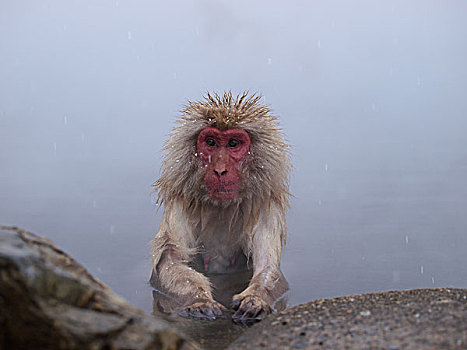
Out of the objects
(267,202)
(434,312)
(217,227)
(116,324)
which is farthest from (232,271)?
(116,324)

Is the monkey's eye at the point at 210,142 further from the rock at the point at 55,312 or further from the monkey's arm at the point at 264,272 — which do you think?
the rock at the point at 55,312

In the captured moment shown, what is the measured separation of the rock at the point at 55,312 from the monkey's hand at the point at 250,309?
168 cm

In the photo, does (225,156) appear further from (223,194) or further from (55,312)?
(55,312)

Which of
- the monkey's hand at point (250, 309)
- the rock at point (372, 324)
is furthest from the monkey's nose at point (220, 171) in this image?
the rock at point (372, 324)

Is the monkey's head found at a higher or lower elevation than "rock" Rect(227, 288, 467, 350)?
higher

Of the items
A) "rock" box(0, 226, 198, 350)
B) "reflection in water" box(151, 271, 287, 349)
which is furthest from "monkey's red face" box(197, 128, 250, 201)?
"rock" box(0, 226, 198, 350)

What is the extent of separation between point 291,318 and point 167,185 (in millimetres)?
2198

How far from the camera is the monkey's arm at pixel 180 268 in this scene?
12.7 feet

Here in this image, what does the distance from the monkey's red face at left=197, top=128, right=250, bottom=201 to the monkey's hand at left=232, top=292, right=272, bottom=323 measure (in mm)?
899

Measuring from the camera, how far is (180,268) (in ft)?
14.6

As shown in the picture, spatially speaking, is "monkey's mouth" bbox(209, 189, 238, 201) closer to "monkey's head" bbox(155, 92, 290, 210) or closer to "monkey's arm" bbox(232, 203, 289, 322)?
"monkey's head" bbox(155, 92, 290, 210)

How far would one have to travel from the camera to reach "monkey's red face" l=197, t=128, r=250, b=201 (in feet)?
14.1

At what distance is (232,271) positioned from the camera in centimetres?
503

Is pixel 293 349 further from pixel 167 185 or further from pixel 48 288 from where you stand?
pixel 167 185
